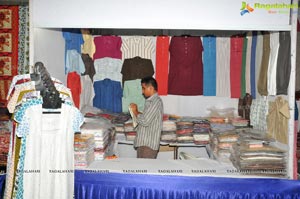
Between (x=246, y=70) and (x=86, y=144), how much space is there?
2.80 meters

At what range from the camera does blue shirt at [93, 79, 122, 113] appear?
215 inches

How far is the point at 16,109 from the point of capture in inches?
117

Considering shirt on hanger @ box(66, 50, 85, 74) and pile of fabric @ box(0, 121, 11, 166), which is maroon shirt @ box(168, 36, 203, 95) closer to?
shirt on hanger @ box(66, 50, 85, 74)

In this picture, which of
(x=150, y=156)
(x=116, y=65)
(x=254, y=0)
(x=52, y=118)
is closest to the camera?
(x=52, y=118)

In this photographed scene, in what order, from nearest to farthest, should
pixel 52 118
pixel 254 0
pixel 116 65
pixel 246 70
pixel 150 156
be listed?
pixel 52 118 < pixel 254 0 < pixel 150 156 < pixel 246 70 < pixel 116 65

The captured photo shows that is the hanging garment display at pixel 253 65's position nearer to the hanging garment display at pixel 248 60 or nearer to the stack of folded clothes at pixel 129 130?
the hanging garment display at pixel 248 60

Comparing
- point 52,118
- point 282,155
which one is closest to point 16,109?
point 52,118

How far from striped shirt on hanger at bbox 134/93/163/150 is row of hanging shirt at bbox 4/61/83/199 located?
1.17 metres

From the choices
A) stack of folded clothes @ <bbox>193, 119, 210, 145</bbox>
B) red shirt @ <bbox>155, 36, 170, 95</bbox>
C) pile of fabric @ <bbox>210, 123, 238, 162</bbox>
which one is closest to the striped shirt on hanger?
pile of fabric @ <bbox>210, 123, 238, 162</bbox>

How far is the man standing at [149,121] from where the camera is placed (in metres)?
4.05

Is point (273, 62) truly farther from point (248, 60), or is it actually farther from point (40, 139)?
point (40, 139)

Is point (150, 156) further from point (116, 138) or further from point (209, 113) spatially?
point (209, 113)

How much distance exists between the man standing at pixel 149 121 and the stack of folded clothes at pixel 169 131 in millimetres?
894

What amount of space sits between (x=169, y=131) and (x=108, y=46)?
1.68m
